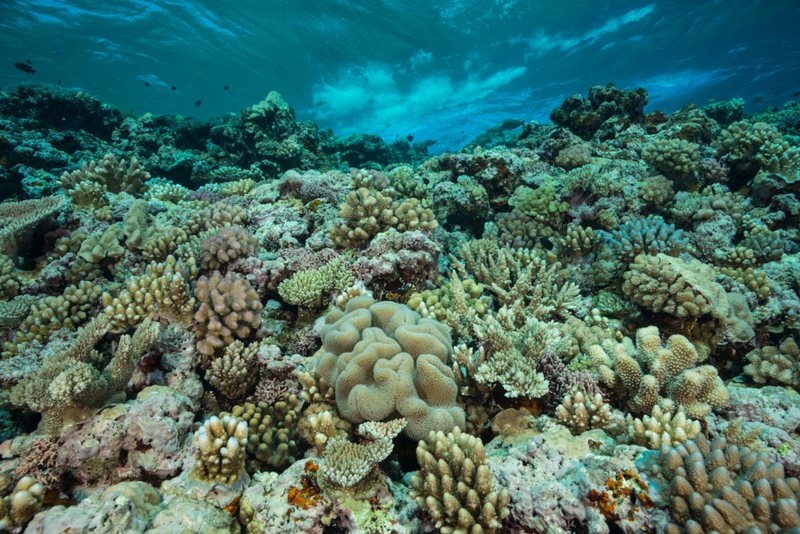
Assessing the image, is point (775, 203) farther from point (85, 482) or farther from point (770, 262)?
point (85, 482)

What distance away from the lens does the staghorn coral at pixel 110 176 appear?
7.27 metres

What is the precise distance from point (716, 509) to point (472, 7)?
43.7m

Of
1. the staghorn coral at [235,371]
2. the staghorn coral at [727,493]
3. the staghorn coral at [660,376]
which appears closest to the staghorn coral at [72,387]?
the staghorn coral at [235,371]

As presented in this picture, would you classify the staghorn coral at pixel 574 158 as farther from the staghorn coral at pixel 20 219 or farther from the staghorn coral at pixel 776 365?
the staghorn coral at pixel 20 219

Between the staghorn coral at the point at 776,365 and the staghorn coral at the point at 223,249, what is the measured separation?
701 cm

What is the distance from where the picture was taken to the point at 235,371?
352cm

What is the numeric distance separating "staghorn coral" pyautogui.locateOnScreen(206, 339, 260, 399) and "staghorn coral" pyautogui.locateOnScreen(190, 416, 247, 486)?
1.26m

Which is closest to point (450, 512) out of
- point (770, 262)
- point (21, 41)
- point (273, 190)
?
point (770, 262)

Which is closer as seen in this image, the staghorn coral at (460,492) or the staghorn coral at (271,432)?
the staghorn coral at (460,492)

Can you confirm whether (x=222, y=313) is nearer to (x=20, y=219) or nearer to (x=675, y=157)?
(x=20, y=219)

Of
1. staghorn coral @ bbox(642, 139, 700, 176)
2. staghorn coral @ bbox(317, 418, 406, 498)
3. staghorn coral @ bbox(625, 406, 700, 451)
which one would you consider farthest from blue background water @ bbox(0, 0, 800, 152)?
staghorn coral @ bbox(625, 406, 700, 451)

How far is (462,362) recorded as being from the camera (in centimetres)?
322

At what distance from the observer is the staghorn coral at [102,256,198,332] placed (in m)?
3.75

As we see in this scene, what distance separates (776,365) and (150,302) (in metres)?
7.61
